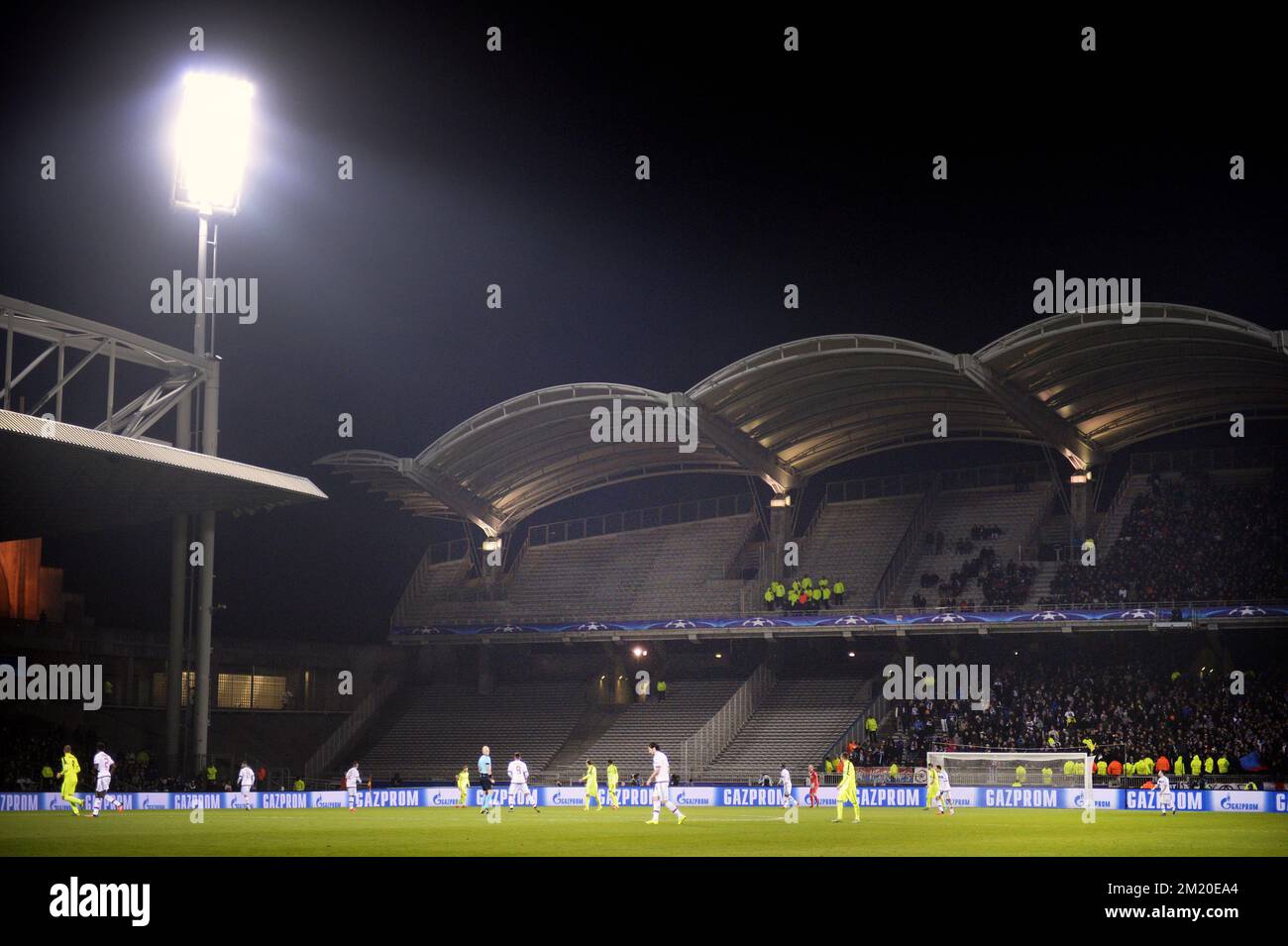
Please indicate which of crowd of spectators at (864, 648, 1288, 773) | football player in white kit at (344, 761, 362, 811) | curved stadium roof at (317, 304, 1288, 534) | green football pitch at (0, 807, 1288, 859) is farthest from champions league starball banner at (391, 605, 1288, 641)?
football player in white kit at (344, 761, 362, 811)

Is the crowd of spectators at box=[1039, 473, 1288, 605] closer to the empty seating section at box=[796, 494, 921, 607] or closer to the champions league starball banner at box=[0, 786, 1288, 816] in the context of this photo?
the empty seating section at box=[796, 494, 921, 607]

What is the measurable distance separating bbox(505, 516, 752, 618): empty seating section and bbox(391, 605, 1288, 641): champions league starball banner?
9.52 feet

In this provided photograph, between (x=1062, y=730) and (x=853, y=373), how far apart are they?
49.2 feet

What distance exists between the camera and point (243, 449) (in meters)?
60.6

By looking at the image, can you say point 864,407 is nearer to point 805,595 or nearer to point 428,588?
point 805,595

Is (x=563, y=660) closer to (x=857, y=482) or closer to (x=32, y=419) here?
(x=857, y=482)

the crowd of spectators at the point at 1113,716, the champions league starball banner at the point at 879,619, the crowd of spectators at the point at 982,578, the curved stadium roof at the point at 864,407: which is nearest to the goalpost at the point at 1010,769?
the crowd of spectators at the point at 1113,716

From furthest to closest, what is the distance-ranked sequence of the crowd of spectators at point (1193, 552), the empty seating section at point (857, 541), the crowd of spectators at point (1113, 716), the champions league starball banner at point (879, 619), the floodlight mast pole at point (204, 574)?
the empty seating section at point (857, 541)
the crowd of spectators at point (1193, 552)
the champions league starball banner at point (879, 619)
the crowd of spectators at point (1113, 716)
the floodlight mast pole at point (204, 574)

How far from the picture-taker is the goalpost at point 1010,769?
4600cm

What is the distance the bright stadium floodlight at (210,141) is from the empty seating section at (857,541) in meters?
31.6

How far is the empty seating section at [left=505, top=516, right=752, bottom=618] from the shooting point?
6619 centimetres

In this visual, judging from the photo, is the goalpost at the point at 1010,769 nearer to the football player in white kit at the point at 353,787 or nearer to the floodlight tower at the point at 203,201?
the football player in white kit at the point at 353,787

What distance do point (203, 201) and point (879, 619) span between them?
2976 cm

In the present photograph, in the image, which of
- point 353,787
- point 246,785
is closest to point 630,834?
point 353,787
